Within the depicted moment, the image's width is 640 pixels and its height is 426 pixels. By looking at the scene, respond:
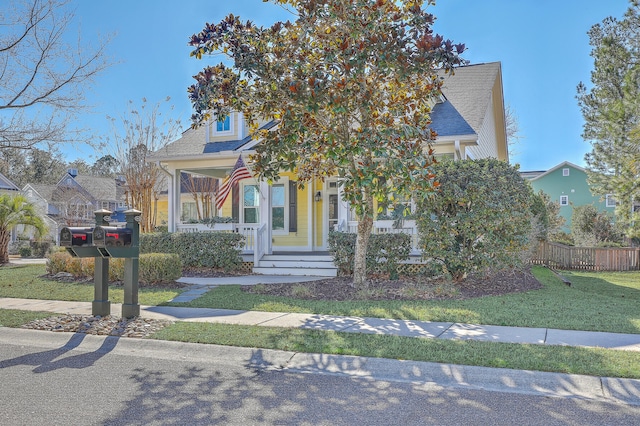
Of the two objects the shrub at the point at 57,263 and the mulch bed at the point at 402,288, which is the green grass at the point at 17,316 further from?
the shrub at the point at 57,263

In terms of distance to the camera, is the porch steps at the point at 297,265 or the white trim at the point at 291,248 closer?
the porch steps at the point at 297,265

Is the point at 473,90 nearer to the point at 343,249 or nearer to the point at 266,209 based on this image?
the point at 266,209

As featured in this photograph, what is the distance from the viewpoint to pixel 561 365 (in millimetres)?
4566

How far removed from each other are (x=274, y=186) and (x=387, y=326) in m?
10.2

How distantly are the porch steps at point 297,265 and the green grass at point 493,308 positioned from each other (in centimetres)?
280

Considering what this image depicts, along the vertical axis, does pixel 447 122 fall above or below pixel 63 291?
above

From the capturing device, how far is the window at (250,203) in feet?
53.8

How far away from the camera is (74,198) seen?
1427 inches

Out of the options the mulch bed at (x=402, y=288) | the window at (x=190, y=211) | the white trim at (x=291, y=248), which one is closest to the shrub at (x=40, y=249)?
the window at (x=190, y=211)

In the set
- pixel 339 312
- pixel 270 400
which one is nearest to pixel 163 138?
pixel 339 312

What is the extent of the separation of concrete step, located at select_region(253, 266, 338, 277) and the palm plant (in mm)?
10643

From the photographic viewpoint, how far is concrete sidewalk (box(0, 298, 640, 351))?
5.71 meters

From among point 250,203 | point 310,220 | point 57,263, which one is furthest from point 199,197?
point 57,263

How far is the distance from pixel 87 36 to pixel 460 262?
32.6ft
